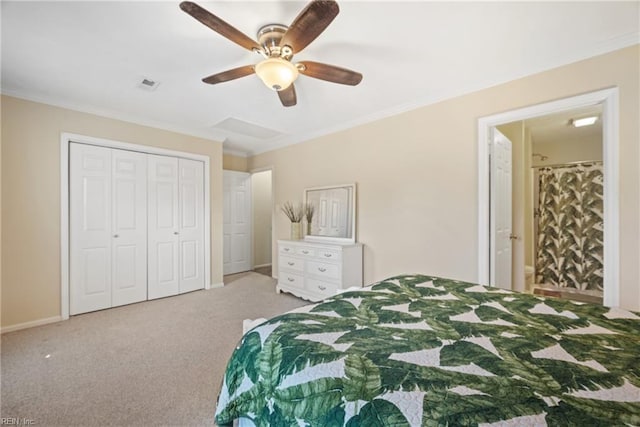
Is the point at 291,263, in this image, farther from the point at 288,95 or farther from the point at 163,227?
the point at 288,95

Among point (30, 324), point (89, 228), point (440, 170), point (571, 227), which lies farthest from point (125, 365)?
point (571, 227)

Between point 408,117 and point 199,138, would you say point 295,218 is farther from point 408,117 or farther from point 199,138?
point 408,117

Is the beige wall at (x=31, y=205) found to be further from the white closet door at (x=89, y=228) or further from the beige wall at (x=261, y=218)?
the beige wall at (x=261, y=218)

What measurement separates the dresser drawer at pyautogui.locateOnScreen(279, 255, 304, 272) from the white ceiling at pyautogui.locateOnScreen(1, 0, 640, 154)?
6.65ft

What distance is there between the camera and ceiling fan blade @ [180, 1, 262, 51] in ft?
4.18

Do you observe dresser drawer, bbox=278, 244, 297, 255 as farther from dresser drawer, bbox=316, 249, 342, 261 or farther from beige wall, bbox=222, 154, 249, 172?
beige wall, bbox=222, 154, 249, 172

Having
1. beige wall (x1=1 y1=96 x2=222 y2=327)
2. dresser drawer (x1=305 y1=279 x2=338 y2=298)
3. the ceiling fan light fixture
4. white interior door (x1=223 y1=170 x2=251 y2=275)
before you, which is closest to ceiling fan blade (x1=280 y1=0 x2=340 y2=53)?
the ceiling fan light fixture

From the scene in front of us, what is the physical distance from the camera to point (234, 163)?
5.31 metres

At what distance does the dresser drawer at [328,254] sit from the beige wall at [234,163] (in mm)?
2844

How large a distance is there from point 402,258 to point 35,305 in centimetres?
402

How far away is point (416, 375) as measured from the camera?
2.49ft

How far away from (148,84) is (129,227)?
6.12ft

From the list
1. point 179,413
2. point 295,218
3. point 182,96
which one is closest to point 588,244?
point 295,218

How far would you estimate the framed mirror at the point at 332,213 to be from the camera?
3580 millimetres
